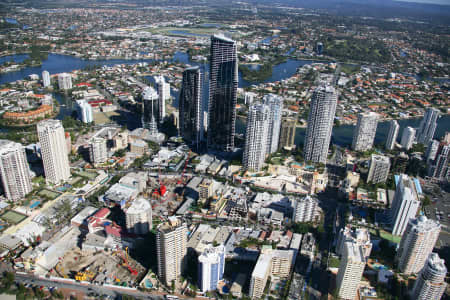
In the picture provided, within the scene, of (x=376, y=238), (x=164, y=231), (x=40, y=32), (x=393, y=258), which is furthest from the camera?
(x=40, y=32)

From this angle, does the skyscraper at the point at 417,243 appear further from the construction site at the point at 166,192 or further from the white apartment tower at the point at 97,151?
the white apartment tower at the point at 97,151

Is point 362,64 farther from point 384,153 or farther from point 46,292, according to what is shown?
point 46,292

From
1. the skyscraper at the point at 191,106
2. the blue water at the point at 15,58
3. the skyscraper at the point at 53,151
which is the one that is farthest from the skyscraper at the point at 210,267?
the blue water at the point at 15,58

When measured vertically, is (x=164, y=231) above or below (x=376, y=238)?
above

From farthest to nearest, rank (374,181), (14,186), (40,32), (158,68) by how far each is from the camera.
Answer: (40,32) → (158,68) → (374,181) → (14,186)

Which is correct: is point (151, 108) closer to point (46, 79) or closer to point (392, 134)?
point (392, 134)

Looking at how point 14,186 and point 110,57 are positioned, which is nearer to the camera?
point 14,186

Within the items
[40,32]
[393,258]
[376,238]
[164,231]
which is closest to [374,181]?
[376,238]
